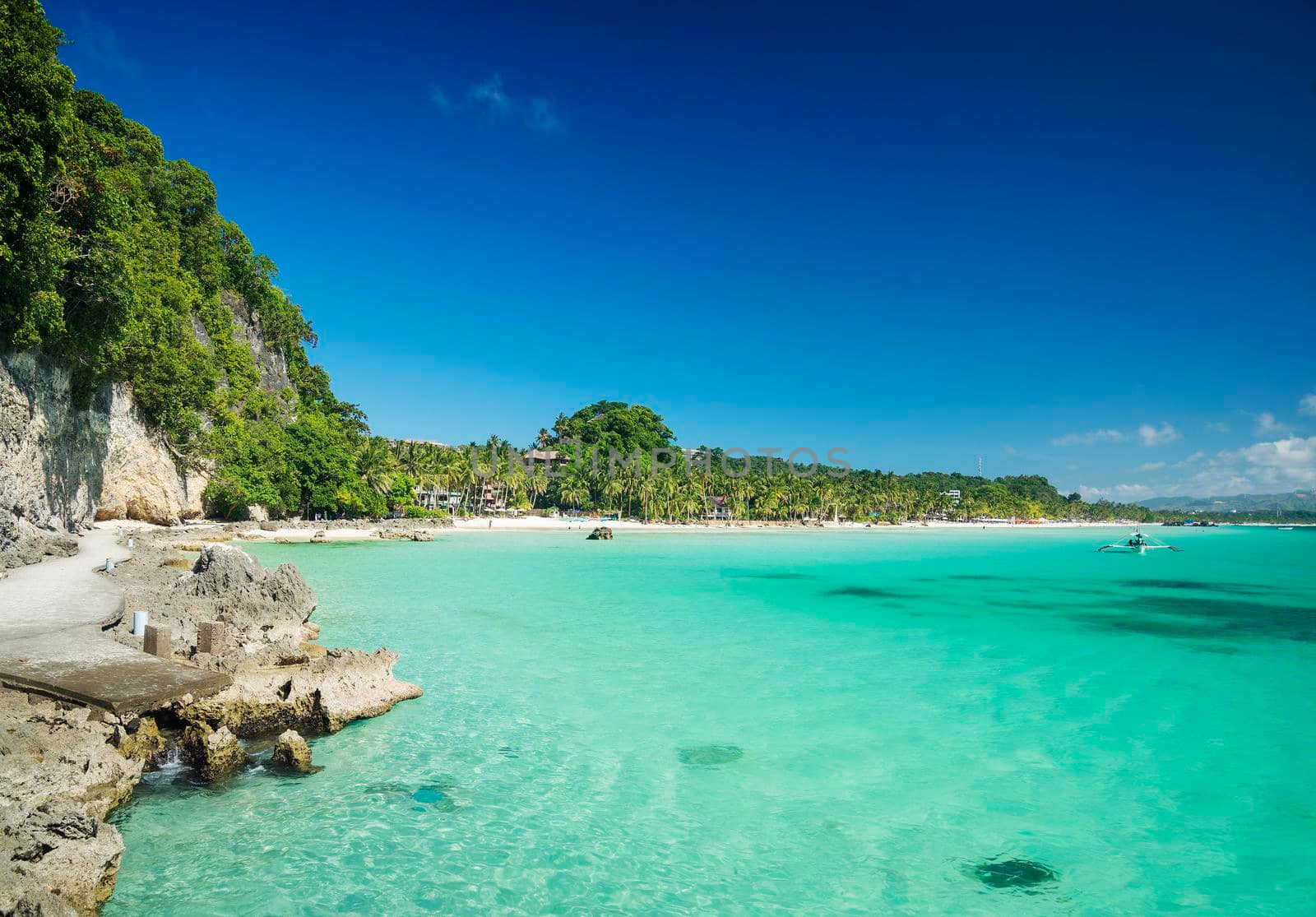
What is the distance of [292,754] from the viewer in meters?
6.95

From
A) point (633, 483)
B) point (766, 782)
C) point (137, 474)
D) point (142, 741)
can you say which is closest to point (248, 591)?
point (142, 741)

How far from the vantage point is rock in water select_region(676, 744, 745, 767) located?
26.3 ft

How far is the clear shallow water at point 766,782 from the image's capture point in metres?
5.40

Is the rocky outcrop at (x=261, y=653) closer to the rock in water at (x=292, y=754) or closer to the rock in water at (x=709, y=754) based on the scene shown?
the rock in water at (x=292, y=754)

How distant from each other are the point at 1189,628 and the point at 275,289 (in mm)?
57776

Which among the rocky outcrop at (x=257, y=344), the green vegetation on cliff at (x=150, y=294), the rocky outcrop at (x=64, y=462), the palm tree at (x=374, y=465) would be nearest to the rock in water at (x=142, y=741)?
the rocky outcrop at (x=64, y=462)

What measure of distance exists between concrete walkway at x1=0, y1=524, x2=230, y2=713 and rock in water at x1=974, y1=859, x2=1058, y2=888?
7.68 m

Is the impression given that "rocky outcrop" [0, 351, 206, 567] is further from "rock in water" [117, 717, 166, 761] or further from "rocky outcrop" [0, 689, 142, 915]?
"rocky outcrop" [0, 689, 142, 915]

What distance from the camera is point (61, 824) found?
445cm

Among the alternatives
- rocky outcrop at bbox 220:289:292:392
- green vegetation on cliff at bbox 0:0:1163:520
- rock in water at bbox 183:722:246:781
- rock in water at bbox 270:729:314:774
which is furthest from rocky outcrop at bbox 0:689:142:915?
rocky outcrop at bbox 220:289:292:392

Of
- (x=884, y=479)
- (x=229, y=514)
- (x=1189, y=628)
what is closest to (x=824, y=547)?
(x=1189, y=628)

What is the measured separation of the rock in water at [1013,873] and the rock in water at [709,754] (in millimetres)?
2931

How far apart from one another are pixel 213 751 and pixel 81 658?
2247 mm

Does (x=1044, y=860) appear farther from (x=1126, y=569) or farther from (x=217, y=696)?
(x=1126, y=569)
